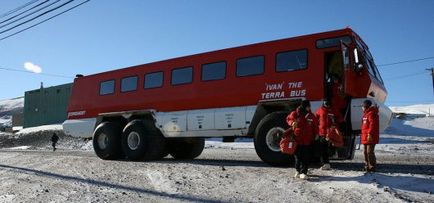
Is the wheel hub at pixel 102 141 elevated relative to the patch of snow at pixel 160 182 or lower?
elevated

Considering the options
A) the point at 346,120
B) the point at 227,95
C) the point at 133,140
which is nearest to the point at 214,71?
the point at 227,95

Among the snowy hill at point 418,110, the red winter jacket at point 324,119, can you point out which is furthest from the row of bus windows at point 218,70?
the snowy hill at point 418,110

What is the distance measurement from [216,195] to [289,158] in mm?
3071

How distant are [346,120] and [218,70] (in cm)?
380

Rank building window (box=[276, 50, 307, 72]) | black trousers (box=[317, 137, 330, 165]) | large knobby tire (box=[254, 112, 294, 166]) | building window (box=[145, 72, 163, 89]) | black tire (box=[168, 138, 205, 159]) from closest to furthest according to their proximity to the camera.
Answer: black trousers (box=[317, 137, 330, 165]) < large knobby tire (box=[254, 112, 294, 166]) < building window (box=[276, 50, 307, 72]) < building window (box=[145, 72, 163, 89]) < black tire (box=[168, 138, 205, 159])

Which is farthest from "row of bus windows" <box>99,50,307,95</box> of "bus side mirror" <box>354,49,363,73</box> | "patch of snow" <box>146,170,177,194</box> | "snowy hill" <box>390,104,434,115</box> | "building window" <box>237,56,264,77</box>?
"snowy hill" <box>390,104,434,115</box>

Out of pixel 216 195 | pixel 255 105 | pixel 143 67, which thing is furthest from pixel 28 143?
pixel 216 195

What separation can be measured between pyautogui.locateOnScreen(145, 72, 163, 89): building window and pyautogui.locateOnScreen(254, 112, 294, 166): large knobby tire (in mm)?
4427

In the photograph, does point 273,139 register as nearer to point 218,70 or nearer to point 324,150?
point 324,150

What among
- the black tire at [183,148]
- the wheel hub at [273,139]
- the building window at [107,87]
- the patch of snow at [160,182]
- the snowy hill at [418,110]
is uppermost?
the snowy hill at [418,110]

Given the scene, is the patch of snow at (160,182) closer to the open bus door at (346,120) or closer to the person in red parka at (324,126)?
the person in red parka at (324,126)

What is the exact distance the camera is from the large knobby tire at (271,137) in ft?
35.5

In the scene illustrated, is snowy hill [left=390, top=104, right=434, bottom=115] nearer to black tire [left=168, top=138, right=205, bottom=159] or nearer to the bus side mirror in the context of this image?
black tire [left=168, top=138, right=205, bottom=159]

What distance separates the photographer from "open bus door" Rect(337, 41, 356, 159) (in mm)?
10406
